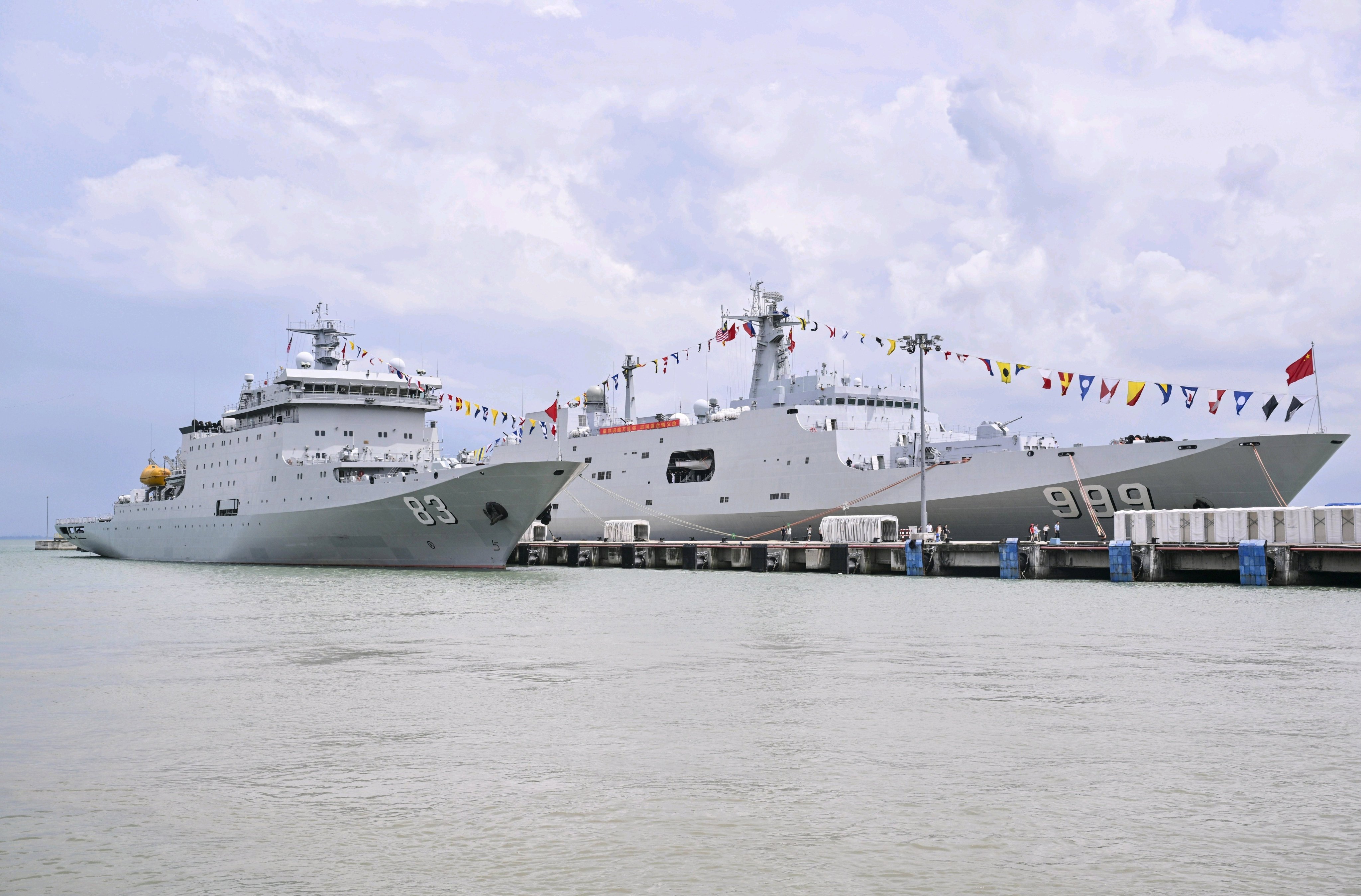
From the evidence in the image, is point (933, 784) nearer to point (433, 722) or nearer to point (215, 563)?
point (433, 722)

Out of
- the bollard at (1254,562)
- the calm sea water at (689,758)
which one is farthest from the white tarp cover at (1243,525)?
the calm sea water at (689,758)

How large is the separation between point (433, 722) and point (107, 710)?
10.7 feet

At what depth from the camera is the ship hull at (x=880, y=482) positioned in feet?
85.8

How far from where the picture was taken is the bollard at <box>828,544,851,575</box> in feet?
99.3

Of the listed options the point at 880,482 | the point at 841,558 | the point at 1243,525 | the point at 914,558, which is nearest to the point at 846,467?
the point at 880,482

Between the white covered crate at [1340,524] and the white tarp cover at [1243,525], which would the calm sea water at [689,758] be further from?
the white tarp cover at [1243,525]

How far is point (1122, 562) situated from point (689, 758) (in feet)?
63.5

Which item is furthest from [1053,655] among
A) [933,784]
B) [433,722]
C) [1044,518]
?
[1044,518]

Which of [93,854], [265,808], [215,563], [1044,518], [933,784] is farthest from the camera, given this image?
[215,563]

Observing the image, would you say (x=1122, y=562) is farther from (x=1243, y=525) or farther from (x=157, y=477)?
(x=157, y=477)

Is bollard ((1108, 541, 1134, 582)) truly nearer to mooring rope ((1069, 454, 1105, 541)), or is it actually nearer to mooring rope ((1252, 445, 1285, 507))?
mooring rope ((1069, 454, 1105, 541))

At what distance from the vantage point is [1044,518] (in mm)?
29234

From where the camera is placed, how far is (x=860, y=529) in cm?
3105

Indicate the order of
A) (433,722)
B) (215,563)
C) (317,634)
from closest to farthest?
(433,722), (317,634), (215,563)
